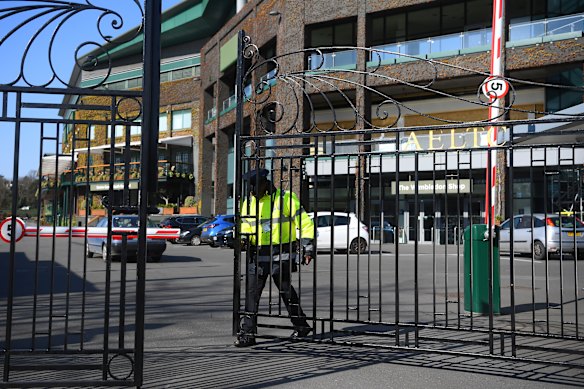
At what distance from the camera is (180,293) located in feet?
37.6

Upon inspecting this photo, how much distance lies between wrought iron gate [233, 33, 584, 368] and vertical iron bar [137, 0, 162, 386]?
190 centimetres

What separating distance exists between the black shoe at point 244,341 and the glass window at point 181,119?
4768cm

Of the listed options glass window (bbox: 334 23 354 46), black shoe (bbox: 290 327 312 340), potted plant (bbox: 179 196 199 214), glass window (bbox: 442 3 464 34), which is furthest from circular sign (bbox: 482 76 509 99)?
potted plant (bbox: 179 196 199 214)

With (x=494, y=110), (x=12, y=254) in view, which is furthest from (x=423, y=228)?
(x=12, y=254)

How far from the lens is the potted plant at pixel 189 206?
47022 mm

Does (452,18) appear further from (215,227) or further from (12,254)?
(12,254)

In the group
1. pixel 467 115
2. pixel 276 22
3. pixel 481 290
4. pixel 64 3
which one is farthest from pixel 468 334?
pixel 276 22

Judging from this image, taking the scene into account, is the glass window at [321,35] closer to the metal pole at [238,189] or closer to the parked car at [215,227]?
the parked car at [215,227]

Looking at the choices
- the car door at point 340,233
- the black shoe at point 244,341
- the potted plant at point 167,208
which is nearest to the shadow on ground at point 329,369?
the black shoe at point 244,341

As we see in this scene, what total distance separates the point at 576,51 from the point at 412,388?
24.3 m

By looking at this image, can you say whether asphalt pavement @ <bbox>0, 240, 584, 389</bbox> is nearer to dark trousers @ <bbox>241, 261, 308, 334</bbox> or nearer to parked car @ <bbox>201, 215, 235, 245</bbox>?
dark trousers @ <bbox>241, 261, 308, 334</bbox>

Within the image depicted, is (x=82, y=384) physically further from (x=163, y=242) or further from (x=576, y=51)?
(x=576, y=51)

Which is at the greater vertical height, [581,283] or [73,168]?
[73,168]

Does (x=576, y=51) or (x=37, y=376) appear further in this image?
(x=576, y=51)
